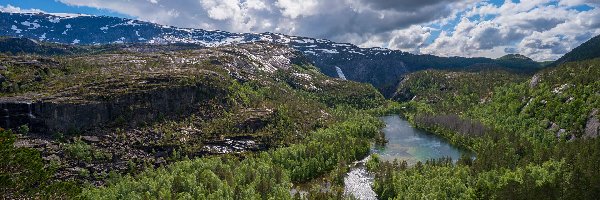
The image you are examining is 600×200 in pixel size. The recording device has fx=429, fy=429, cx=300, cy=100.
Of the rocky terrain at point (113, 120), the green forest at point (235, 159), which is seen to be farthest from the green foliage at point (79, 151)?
the green forest at point (235, 159)

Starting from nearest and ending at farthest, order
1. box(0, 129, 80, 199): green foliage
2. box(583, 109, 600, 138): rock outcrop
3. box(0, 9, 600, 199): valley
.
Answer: box(0, 129, 80, 199): green foliage < box(0, 9, 600, 199): valley < box(583, 109, 600, 138): rock outcrop

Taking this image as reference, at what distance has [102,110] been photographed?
159m

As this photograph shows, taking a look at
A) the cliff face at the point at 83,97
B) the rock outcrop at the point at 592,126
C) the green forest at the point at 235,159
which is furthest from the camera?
the rock outcrop at the point at 592,126

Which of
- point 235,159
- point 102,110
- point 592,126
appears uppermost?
point 102,110

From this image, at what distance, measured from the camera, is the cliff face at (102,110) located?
140 metres

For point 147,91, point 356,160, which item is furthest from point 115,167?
point 356,160

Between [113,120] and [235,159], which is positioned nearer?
[235,159]

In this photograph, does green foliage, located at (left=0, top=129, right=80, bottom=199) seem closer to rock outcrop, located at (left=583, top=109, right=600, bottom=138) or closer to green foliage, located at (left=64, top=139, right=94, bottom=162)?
green foliage, located at (left=64, top=139, right=94, bottom=162)

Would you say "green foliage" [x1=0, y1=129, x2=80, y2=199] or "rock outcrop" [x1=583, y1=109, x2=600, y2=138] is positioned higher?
"green foliage" [x1=0, y1=129, x2=80, y2=199]

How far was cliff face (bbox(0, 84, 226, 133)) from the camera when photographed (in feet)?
458

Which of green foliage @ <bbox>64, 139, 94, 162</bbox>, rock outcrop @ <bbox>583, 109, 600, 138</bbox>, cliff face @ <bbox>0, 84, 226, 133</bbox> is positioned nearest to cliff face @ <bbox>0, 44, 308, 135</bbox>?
cliff face @ <bbox>0, 84, 226, 133</bbox>

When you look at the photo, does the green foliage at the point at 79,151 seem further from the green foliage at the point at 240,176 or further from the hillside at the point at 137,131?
the green foliage at the point at 240,176

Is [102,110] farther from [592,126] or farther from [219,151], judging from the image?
[592,126]

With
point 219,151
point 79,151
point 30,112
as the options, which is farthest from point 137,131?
point 30,112
